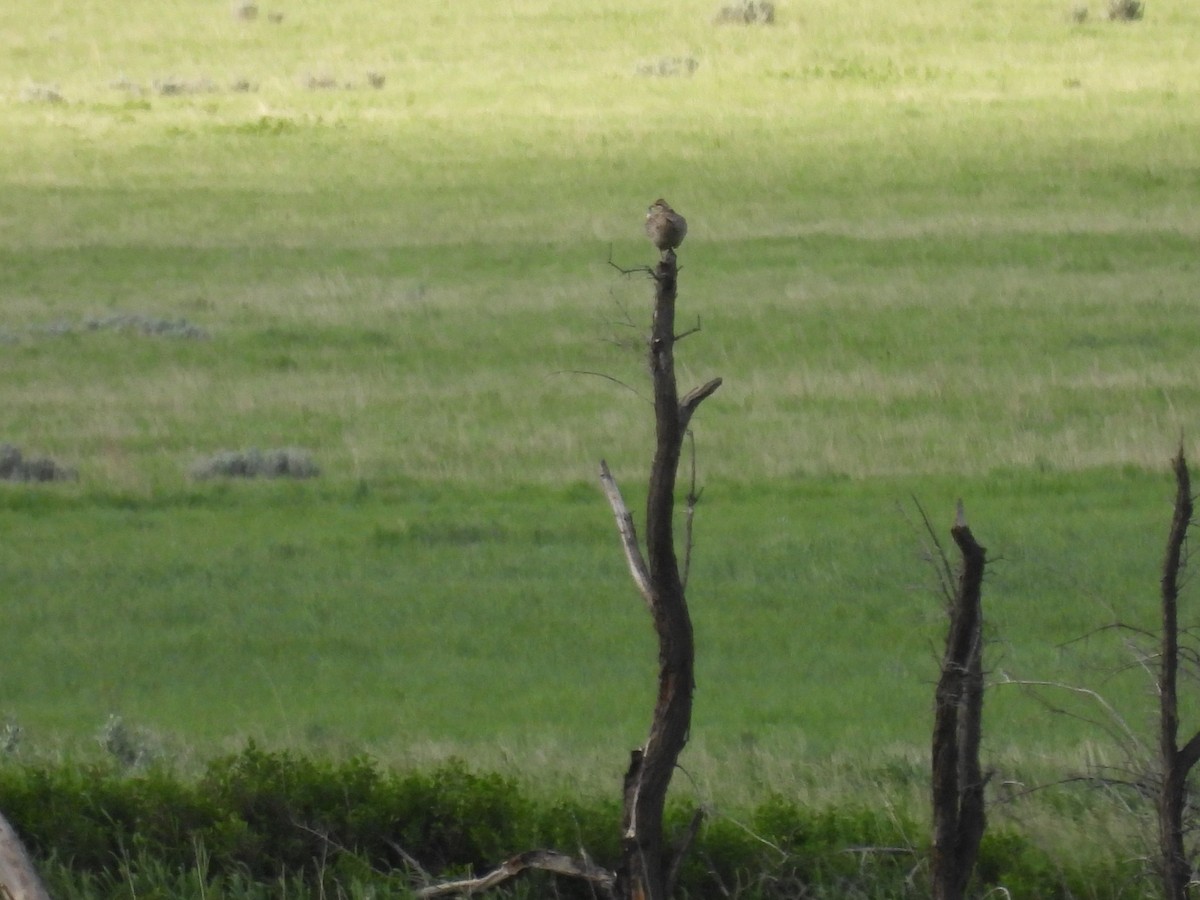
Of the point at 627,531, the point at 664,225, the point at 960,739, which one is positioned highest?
the point at 664,225

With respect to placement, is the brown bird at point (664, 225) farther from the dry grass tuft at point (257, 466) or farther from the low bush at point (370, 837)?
the dry grass tuft at point (257, 466)

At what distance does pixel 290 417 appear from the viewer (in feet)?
59.1

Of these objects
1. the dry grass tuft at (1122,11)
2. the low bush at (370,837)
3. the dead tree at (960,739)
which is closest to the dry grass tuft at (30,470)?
the low bush at (370,837)

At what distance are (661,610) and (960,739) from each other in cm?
92

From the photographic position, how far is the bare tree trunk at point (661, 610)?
12.8 feet

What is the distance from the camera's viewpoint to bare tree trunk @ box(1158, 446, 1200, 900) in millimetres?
3986

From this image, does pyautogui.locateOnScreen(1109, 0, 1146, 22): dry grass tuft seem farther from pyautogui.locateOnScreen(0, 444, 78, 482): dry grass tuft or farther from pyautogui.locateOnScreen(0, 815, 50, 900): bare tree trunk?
pyautogui.locateOnScreen(0, 815, 50, 900): bare tree trunk

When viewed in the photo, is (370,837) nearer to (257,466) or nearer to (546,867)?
(546,867)

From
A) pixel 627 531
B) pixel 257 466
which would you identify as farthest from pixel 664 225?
pixel 257 466

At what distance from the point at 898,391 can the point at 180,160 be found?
2072 centimetres

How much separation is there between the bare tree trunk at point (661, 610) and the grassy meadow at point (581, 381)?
0.17 m

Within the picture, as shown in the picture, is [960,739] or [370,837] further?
[370,837]

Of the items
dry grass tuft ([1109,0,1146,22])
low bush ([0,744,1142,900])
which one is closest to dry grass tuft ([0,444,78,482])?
low bush ([0,744,1142,900])

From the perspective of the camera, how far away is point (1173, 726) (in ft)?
13.8
